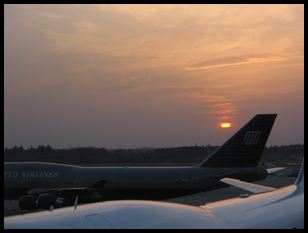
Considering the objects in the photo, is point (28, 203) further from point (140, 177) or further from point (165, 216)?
point (165, 216)

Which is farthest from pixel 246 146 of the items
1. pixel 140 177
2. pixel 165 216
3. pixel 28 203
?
pixel 165 216

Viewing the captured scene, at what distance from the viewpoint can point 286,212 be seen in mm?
4219

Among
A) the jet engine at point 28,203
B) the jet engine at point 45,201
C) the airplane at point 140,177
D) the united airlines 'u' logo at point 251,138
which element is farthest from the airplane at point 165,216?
the united airlines 'u' logo at point 251,138

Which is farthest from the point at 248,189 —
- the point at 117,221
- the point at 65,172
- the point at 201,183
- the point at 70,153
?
the point at 70,153

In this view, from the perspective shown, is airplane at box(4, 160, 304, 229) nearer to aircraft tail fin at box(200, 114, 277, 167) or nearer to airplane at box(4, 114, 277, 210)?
airplane at box(4, 114, 277, 210)

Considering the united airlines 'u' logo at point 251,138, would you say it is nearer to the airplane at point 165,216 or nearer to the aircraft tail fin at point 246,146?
the aircraft tail fin at point 246,146

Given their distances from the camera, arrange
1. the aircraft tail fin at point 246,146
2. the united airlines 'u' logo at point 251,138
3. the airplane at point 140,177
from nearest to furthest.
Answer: the airplane at point 140,177 < the aircraft tail fin at point 246,146 < the united airlines 'u' logo at point 251,138

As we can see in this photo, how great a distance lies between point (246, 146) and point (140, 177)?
5.65 metres

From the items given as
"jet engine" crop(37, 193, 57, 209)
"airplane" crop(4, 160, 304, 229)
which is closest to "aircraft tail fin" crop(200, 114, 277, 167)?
"jet engine" crop(37, 193, 57, 209)

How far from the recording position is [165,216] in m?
3.64

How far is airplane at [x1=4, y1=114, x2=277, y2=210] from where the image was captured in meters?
23.8

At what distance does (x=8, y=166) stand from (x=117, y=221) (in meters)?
22.7

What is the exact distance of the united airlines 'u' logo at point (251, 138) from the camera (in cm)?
2523
